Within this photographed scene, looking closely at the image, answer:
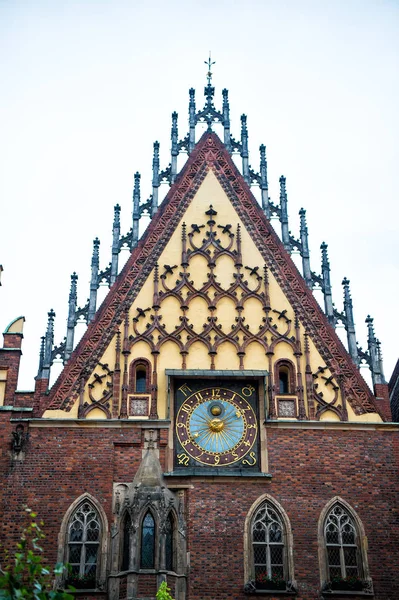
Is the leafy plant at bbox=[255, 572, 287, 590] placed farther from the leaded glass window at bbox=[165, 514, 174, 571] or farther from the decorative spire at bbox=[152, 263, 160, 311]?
the decorative spire at bbox=[152, 263, 160, 311]

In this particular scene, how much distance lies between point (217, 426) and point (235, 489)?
1.42 m

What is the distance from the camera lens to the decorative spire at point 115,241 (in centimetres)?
1949

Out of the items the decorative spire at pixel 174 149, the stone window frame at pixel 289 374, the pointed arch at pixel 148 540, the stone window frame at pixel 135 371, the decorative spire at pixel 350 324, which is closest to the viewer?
the pointed arch at pixel 148 540

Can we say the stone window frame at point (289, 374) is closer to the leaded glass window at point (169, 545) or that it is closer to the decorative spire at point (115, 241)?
the leaded glass window at point (169, 545)

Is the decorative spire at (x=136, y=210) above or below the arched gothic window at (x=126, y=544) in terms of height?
above

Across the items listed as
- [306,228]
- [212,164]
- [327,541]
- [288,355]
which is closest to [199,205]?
[212,164]

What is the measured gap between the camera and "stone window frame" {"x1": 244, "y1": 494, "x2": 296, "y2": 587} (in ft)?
54.0

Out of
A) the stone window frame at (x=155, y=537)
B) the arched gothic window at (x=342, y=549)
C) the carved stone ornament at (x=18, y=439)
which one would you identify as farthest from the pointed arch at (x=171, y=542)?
the carved stone ornament at (x=18, y=439)

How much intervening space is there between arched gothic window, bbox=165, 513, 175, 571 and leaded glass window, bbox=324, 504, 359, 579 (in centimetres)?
309

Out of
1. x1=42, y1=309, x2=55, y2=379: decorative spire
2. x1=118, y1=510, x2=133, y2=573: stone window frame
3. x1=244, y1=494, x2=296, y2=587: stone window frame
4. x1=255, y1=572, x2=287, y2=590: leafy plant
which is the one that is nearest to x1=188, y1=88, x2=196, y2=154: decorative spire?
x1=42, y1=309, x2=55, y2=379: decorative spire

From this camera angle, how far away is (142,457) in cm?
1733

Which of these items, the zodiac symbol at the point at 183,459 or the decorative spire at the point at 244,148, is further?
the decorative spire at the point at 244,148

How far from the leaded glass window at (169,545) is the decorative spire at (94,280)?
16.0 feet

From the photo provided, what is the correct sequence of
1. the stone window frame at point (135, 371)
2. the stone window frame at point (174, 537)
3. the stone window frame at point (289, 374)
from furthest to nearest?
the stone window frame at point (289, 374), the stone window frame at point (135, 371), the stone window frame at point (174, 537)
